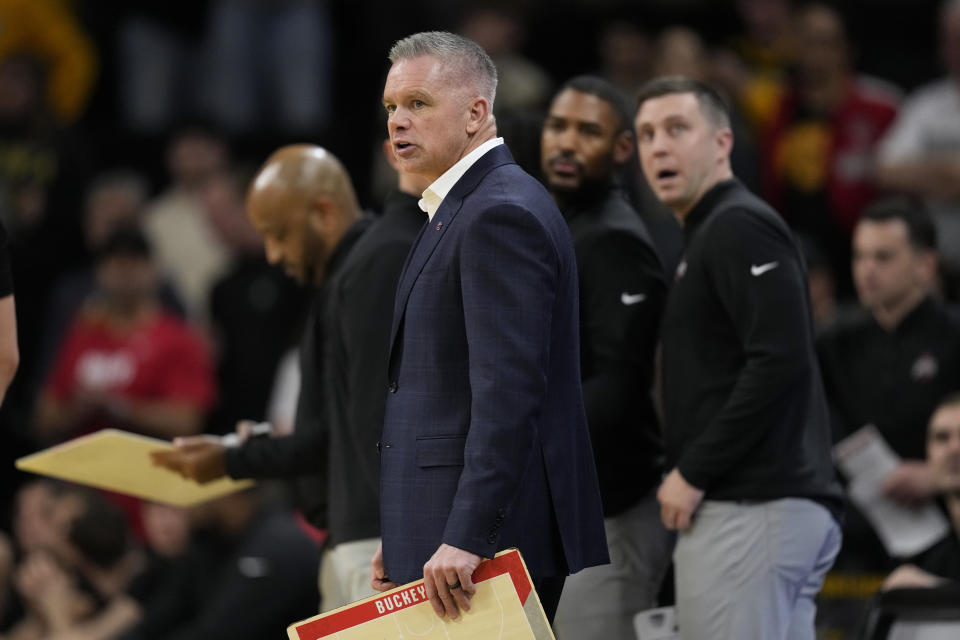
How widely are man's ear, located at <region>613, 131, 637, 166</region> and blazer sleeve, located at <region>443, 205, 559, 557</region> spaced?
55.8 inches

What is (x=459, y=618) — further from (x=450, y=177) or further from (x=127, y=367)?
(x=127, y=367)

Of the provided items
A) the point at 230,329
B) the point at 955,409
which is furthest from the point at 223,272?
the point at 955,409

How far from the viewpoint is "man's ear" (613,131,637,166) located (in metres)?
4.67

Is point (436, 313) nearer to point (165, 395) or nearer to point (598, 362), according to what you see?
point (598, 362)

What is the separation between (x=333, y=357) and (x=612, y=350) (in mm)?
791

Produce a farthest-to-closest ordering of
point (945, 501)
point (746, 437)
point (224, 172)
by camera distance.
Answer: point (224, 172) → point (945, 501) → point (746, 437)

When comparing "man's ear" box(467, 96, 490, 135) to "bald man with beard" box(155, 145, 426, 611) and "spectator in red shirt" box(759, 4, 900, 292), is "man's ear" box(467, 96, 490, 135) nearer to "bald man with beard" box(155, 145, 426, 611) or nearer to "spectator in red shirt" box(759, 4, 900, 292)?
"bald man with beard" box(155, 145, 426, 611)

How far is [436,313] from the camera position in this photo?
11.0ft

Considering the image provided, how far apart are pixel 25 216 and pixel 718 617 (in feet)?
20.0

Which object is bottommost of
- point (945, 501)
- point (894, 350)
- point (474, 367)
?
point (945, 501)

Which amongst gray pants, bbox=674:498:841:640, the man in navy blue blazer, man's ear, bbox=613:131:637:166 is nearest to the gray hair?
the man in navy blue blazer

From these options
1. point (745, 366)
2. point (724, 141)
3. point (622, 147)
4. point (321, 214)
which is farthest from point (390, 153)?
point (745, 366)

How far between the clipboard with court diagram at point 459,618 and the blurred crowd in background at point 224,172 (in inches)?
116

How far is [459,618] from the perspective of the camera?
3.24 m
